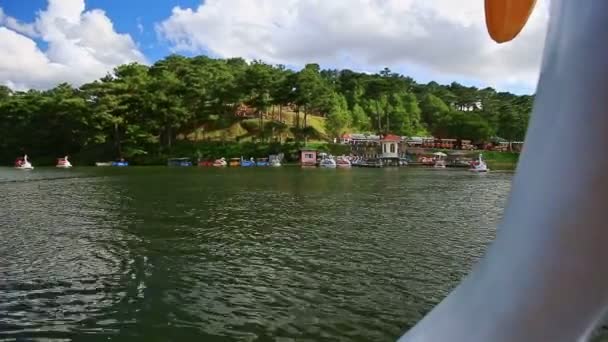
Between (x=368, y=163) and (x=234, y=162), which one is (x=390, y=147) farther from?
(x=234, y=162)

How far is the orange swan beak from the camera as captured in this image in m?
1.81

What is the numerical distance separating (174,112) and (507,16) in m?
74.8

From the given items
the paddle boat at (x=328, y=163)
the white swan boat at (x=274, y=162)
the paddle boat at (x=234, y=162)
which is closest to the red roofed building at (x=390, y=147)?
the paddle boat at (x=328, y=163)

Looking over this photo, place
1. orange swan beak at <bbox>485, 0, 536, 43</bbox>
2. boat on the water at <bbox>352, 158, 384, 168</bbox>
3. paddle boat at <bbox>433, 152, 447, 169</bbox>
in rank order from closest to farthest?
1. orange swan beak at <bbox>485, 0, 536, 43</bbox>
2. paddle boat at <bbox>433, 152, 447, 169</bbox>
3. boat on the water at <bbox>352, 158, 384, 168</bbox>

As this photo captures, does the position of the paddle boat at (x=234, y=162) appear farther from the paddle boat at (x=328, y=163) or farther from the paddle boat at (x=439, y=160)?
the paddle boat at (x=439, y=160)

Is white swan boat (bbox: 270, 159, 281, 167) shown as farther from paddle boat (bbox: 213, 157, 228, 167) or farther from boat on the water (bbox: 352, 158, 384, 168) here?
boat on the water (bbox: 352, 158, 384, 168)

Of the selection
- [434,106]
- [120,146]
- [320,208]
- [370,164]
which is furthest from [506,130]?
[320,208]

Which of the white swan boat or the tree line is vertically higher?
the tree line

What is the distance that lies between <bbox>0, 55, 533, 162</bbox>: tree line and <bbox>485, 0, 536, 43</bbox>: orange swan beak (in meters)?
72.7

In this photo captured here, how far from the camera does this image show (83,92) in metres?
79.8

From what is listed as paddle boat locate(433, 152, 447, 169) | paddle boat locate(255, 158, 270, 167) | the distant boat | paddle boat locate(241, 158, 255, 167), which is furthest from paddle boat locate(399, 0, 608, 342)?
the distant boat

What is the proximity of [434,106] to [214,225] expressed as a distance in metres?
84.6

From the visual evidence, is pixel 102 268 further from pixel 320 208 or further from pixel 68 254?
pixel 320 208

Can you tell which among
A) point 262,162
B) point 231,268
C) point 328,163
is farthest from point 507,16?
point 262,162
